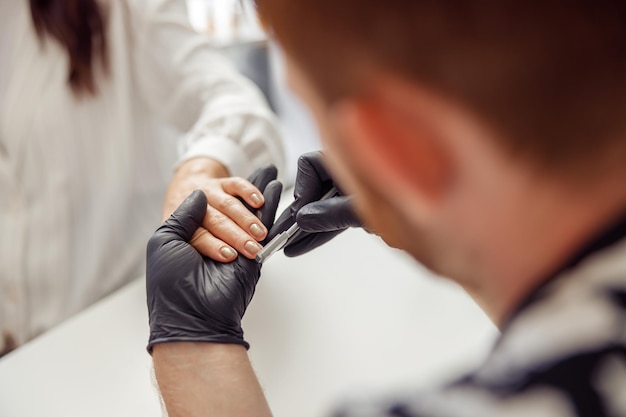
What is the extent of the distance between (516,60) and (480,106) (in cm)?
2

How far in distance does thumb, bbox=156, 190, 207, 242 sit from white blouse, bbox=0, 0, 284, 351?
17cm

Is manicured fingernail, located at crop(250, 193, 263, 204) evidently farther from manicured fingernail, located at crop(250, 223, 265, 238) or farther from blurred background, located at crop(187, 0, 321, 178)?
blurred background, located at crop(187, 0, 321, 178)

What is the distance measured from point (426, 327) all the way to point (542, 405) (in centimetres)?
44

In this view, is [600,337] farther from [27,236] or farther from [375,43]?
[27,236]

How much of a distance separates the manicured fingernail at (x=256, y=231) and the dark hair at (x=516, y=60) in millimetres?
448

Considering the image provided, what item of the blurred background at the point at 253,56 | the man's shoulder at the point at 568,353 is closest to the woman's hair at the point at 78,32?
the man's shoulder at the point at 568,353

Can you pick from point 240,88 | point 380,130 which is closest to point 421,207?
point 380,130

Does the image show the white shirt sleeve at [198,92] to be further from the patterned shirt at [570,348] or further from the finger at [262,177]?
the patterned shirt at [570,348]

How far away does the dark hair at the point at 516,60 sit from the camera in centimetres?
23

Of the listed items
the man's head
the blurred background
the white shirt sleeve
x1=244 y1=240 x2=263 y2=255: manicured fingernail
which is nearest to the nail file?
x1=244 y1=240 x2=263 y2=255: manicured fingernail

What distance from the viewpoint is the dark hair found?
9.0 inches

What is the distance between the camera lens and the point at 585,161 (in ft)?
0.82

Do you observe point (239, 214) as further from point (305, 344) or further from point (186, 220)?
point (305, 344)

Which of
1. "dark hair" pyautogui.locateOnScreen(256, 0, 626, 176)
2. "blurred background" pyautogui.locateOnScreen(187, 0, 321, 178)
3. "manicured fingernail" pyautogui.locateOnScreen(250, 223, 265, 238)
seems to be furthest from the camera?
"blurred background" pyautogui.locateOnScreen(187, 0, 321, 178)
